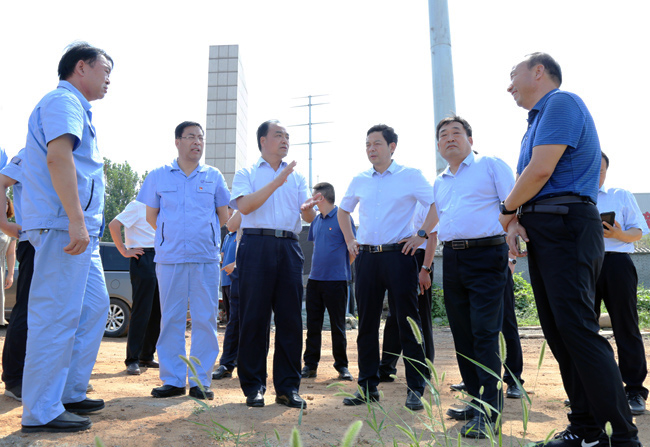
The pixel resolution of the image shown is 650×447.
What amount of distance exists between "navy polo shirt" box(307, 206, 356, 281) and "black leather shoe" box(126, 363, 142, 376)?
1.99m

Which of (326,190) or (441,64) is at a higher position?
(441,64)

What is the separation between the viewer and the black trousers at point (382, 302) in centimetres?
407

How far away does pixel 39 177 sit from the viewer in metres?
3.13

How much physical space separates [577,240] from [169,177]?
310 centimetres

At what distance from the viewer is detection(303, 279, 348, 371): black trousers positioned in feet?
18.6

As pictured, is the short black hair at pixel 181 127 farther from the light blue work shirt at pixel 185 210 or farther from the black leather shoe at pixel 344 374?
the black leather shoe at pixel 344 374

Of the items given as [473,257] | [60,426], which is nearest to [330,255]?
[473,257]

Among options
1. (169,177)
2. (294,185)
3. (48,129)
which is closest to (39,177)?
(48,129)

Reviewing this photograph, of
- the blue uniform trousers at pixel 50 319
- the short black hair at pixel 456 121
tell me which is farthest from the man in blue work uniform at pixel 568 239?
the blue uniform trousers at pixel 50 319

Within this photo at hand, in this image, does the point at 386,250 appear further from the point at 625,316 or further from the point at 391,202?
the point at 625,316

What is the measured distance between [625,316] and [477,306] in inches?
52.6

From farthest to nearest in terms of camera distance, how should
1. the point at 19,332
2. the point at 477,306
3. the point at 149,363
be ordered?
the point at 149,363
the point at 19,332
the point at 477,306

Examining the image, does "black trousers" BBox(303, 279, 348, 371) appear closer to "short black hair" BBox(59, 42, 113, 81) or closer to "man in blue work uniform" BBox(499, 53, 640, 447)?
"man in blue work uniform" BBox(499, 53, 640, 447)

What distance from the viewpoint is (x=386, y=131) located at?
4523 millimetres
